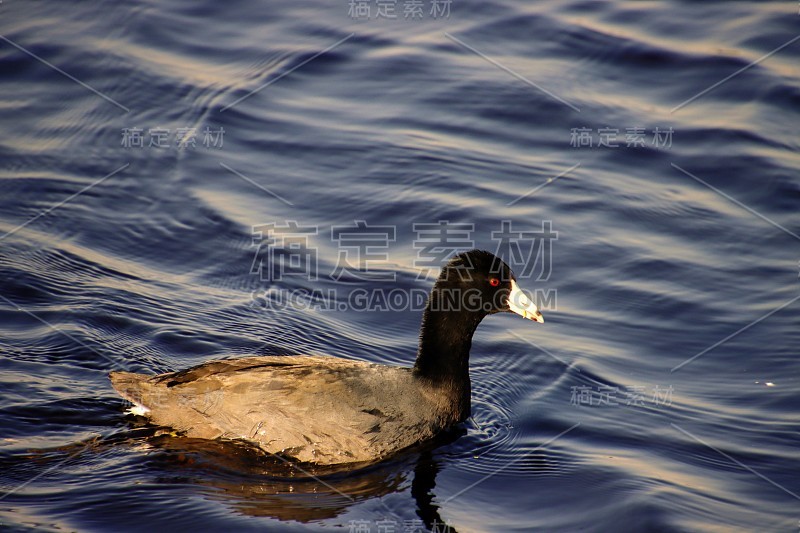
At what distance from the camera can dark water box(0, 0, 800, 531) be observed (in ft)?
26.6

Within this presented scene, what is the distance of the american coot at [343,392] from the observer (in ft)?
27.3

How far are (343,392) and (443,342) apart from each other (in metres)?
1.10

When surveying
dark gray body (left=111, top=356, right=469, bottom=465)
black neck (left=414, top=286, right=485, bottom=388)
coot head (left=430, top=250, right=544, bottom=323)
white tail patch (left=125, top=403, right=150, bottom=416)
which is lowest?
white tail patch (left=125, top=403, right=150, bottom=416)

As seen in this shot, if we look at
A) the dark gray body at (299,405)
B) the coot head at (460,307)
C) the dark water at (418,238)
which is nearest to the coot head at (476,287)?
the coot head at (460,307)

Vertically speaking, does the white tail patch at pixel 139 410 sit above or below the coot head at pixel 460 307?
below

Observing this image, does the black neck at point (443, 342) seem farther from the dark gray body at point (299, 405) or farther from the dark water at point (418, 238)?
the dark water at point (418, 238)

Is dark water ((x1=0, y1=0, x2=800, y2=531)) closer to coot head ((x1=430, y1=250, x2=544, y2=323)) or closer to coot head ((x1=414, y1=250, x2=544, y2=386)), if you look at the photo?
coot head ((x1=414, y1=250, x2=544, y2=386))

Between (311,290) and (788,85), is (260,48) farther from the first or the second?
(788,85)

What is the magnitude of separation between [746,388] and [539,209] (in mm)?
3837

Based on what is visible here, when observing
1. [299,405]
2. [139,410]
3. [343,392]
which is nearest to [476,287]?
[343,392]

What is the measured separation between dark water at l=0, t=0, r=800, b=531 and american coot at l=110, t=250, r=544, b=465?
0.23 metres

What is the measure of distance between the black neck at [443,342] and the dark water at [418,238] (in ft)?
2.18

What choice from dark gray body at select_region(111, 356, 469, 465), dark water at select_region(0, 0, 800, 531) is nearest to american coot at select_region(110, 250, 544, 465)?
dark gray body at select_region(111, 356, 469, 465)

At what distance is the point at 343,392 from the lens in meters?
8.46
